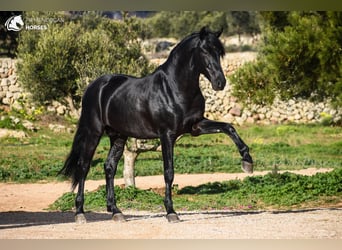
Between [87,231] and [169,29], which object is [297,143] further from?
[87,231]

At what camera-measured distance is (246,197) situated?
9.07 metres

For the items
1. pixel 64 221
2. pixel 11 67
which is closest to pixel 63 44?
pixel 11 67

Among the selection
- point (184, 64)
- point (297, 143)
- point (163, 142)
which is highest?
point (184, 64)

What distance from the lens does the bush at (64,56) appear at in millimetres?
10055

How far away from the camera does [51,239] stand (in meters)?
6.22

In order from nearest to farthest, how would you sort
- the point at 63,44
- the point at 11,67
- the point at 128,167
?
the point at 128,167 < the point at 63,44 < the point at 11,67

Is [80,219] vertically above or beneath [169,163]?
beneath

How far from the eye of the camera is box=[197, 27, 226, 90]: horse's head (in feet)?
20.9

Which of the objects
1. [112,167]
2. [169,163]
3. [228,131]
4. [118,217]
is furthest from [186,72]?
[118,217]

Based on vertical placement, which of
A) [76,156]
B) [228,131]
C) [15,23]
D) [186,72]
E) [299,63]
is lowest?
[76,156]

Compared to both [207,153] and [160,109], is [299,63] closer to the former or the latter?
[160,109]

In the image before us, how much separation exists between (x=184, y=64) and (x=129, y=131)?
88 centimetres

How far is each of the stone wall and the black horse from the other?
3.83 metres

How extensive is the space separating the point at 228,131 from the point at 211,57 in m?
0.68
